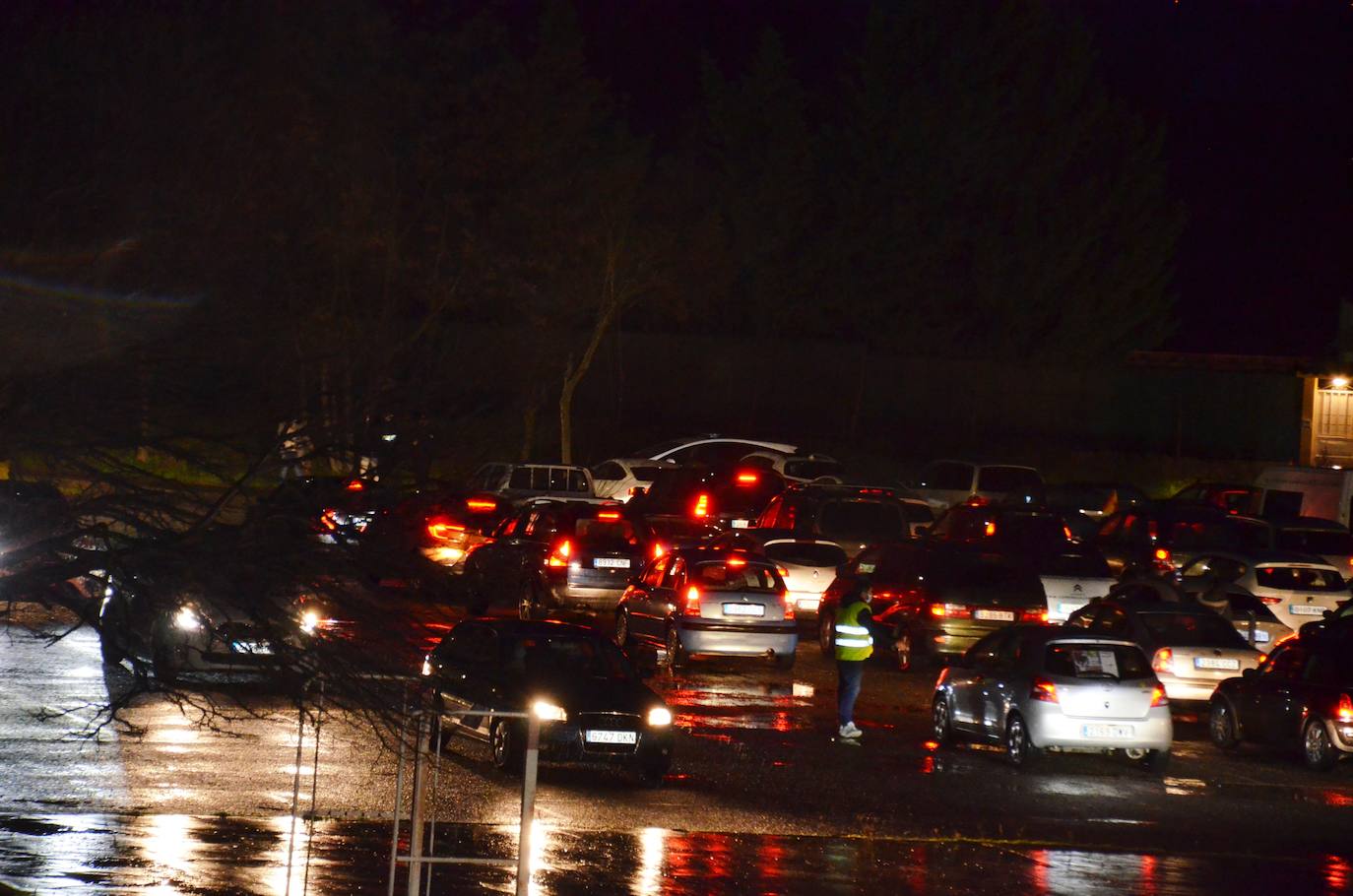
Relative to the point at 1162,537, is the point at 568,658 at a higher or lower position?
lower

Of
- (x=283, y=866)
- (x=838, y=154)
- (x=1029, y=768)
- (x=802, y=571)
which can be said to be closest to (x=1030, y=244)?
(x=838, y=154)

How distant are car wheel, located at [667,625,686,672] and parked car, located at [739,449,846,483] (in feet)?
53.9

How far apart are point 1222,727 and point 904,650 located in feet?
18.5

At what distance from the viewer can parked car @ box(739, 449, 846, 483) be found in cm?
3959

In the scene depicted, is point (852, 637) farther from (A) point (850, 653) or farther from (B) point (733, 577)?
(B) point (733, 577)

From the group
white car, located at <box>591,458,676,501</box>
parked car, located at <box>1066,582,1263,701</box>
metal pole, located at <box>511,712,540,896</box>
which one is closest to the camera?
metal pole, located at <box>511,712,540,896</box>

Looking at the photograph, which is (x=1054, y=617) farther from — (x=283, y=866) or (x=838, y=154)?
(x=838, y=154)

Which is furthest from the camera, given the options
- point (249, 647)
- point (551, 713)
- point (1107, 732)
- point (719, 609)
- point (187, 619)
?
point (719, 609)

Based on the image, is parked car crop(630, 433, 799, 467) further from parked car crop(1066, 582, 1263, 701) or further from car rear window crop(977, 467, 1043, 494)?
parked car crop(1066, 582, 1263, 701)

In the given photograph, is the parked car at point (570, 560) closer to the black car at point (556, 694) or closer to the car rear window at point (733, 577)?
the car rear window at point (733, 577)

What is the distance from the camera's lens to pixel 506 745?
1545cm

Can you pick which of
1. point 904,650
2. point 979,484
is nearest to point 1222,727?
point 904,650

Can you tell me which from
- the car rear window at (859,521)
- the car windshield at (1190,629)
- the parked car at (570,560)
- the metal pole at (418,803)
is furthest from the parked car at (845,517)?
the metal pole at (418,803)

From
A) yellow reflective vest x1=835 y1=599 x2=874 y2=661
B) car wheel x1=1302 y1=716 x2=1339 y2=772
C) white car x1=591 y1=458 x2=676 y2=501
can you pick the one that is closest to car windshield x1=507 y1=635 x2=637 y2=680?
yellow reflective vest x1=835 y1=599 x2=874 y2=661
